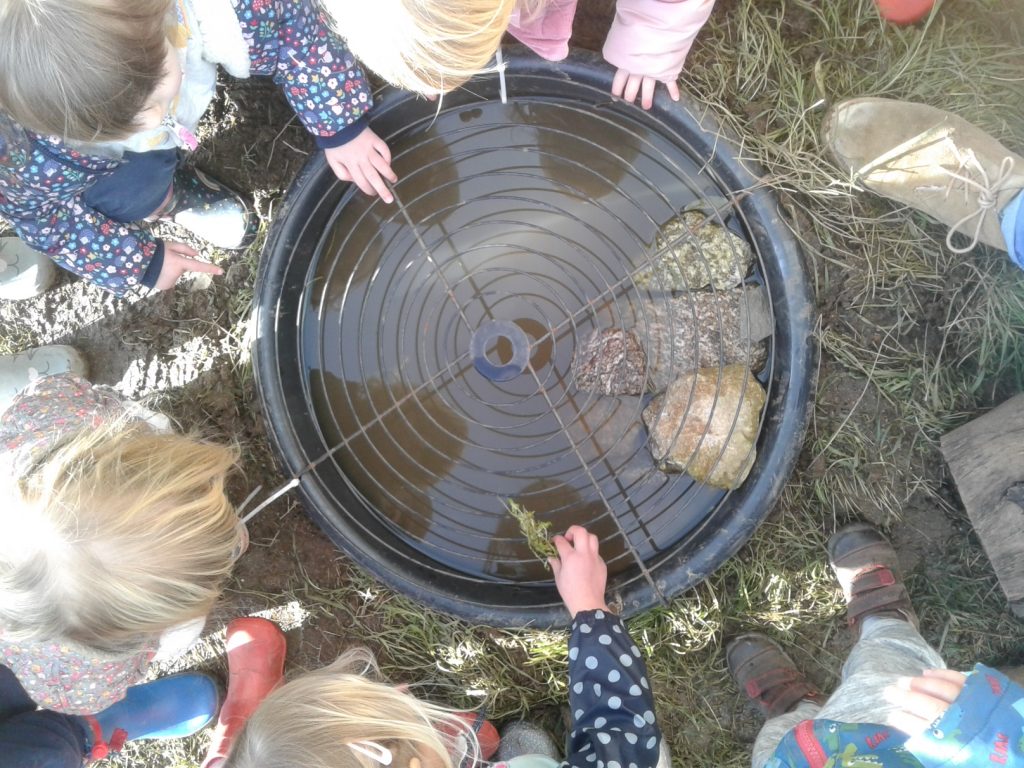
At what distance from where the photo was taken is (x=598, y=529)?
1.44 meters

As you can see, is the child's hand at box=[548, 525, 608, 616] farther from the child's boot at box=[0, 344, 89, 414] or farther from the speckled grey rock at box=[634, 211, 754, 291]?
the child's boot at box=[0, 344, 89, 414]

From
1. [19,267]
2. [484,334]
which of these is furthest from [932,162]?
[19,267]

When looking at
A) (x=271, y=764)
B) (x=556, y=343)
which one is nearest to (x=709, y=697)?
(x=556, y=343)

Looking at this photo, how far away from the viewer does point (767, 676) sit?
1.37m

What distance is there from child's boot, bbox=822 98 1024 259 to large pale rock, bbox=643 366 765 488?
412 mm

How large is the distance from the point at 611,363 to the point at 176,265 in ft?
2.58

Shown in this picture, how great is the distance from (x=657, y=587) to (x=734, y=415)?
337mm

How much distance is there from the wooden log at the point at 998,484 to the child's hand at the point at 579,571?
645 mm

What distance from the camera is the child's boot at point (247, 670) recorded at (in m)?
1.44

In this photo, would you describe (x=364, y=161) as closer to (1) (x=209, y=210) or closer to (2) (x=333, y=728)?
(1) (x=209, y=210)

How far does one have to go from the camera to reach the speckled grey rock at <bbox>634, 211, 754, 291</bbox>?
138cm

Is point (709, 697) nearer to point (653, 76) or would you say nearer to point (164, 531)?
point (164, 531)

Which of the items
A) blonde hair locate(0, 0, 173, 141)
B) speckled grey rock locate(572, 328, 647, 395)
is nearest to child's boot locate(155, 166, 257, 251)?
blonde hair locate(0, 0, 173, 141)

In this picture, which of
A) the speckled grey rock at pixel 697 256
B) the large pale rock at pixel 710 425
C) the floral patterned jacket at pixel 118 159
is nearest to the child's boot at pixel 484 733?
the large pale rock at pixel 710 425
